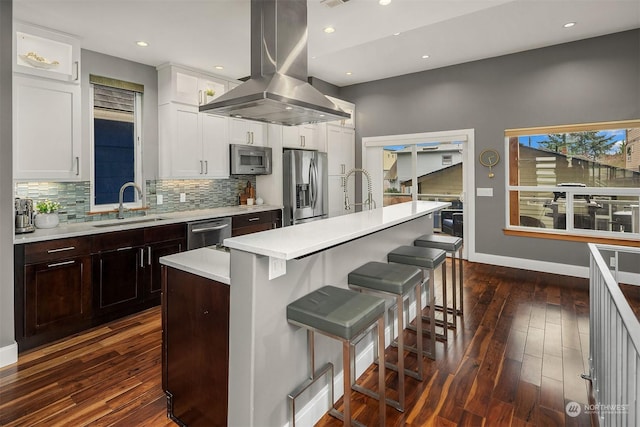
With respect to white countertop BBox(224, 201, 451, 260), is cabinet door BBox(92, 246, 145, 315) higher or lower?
lower

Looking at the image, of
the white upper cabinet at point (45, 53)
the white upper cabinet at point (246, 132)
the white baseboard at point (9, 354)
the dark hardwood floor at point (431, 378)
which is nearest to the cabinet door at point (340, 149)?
the white upper cabinet at point (246, 132)

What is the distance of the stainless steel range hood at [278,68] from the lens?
2.36 meters

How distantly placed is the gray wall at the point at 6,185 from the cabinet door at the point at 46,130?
0.51m

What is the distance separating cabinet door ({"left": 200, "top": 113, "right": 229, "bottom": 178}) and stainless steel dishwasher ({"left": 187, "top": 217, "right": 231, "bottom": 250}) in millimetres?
768

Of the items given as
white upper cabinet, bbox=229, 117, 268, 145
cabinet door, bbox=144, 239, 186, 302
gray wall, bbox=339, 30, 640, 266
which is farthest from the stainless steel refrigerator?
cabinet door, bbox=144, 239, 186, 302

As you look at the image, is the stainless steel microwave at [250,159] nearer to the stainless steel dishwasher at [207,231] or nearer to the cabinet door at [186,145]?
the cabinet door at [186,145]

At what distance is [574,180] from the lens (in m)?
4.63

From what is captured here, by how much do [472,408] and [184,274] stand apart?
6.08 feet

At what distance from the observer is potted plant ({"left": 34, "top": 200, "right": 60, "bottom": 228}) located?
120 inches

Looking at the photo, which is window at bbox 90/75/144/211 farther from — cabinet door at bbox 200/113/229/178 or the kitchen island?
the kitchen island

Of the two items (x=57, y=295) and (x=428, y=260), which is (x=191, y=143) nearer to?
(x=57, y=295)

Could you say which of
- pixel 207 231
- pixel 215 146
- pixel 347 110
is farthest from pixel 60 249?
pixel 347 110

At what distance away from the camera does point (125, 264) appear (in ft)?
10.8

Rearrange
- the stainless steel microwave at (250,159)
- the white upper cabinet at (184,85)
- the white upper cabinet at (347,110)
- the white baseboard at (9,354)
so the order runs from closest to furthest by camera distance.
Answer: the white baseboard at (9,354), the white upper cabinet at (184,85), the stainless steel microwave at (250,159), the white upper cabinet at (347,110)
